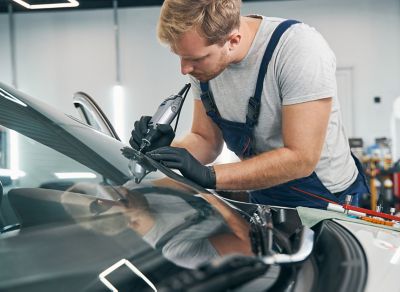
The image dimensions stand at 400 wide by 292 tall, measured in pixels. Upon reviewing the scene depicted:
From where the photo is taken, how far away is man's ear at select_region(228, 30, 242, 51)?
1.39 m

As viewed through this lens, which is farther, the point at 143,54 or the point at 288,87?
the point at 143,54

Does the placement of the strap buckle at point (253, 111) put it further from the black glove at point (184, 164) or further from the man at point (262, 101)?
the black glove at point (184, 164)

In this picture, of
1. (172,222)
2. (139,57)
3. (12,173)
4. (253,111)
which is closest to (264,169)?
(253,111)

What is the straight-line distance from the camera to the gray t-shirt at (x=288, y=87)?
1.35m

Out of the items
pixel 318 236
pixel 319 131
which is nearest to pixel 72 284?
pixel 318 236

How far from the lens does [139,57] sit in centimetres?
771

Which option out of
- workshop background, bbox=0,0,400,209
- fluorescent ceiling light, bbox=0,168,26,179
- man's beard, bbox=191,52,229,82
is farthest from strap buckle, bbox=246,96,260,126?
workshop background, bbox=0,0,400,209

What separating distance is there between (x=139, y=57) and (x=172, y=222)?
7196 mm

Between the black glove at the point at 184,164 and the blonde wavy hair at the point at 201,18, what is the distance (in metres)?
0.36

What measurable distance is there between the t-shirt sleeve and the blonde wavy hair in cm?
19

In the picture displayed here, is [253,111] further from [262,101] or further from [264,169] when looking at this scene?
[264,169]

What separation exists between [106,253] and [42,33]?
7998 millimetres

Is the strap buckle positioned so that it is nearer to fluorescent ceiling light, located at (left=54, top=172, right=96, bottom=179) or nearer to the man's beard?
the man's beard

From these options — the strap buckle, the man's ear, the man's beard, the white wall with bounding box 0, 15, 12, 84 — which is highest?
the white wall with bounding box 0, 15, 12, 84
